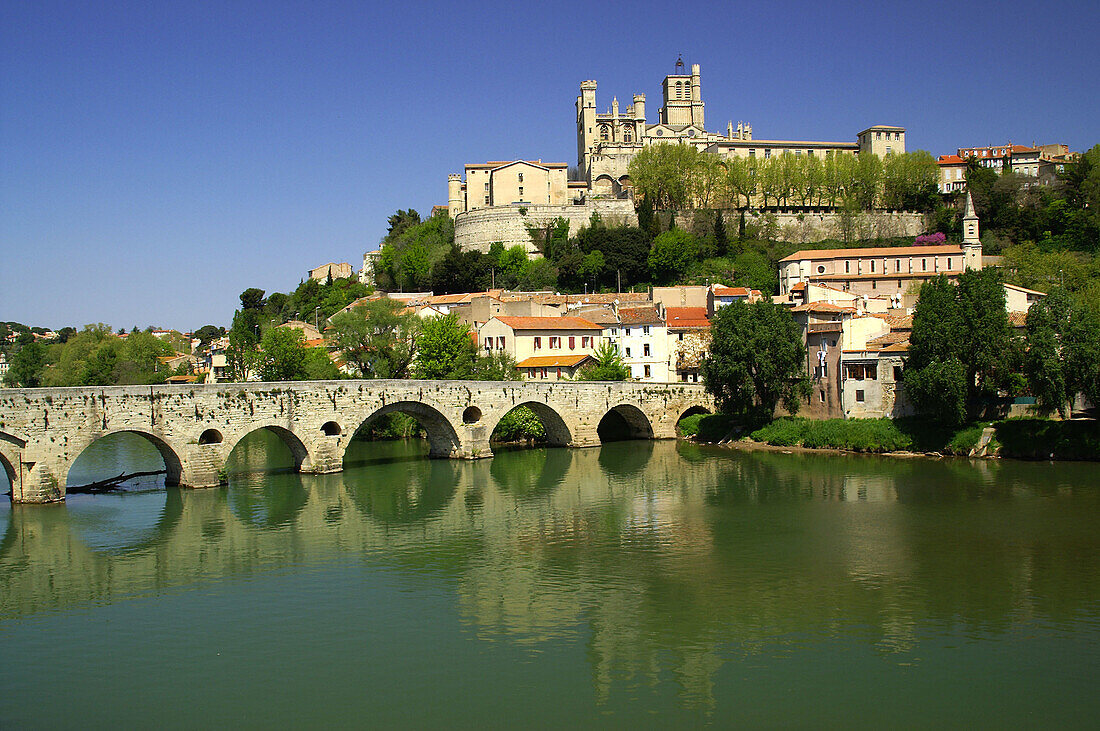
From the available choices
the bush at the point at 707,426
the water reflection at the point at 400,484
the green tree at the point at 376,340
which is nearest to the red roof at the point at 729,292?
the bush at the point at 707,426

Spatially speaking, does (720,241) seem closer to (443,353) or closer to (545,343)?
(545,343)

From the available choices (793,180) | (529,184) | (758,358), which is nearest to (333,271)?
(529,184)

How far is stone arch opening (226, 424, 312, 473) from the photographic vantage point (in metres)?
31.3

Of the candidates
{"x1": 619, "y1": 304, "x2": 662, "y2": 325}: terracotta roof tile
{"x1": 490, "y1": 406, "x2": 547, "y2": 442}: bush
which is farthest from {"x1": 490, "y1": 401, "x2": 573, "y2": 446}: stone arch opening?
{"x1": 619, "y1": 304, "x2": 662, "y2": 325}: terracotta roof tile

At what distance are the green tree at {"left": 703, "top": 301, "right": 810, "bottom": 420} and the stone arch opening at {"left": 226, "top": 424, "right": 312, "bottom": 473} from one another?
17311 mm

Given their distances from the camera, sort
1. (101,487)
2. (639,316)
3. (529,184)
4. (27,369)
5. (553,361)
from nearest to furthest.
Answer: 1. (101,487)
2. (553,361)
3. (639,316)
4. (27,369)
5. (529,184)

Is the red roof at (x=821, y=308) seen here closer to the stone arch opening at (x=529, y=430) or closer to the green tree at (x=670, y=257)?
the stone arch opening at (x=529, y=430)

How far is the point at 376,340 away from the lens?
147 feet

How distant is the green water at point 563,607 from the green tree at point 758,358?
29.5ft

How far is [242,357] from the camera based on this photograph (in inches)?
2067

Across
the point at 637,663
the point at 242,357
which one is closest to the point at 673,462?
the point at 637,663

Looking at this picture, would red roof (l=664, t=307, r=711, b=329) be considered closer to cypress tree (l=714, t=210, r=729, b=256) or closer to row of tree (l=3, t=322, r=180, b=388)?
cypress tree (l=714, t=210, r=729, b=256)

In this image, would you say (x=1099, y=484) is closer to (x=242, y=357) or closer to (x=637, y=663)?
(x=637, y=663)

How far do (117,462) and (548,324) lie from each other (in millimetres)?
20936
